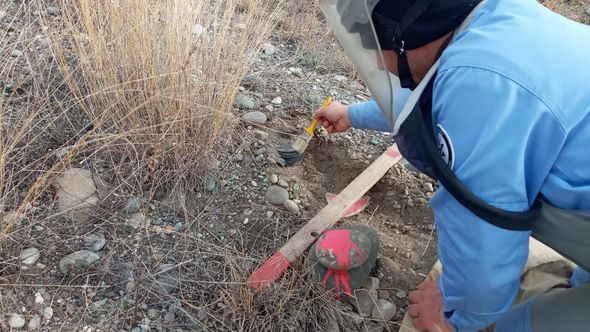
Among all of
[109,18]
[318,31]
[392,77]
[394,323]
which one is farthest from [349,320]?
[318,31]

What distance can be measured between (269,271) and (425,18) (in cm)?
87

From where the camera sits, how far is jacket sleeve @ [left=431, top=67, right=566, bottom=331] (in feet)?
3.27

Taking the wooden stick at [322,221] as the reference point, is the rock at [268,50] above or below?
below

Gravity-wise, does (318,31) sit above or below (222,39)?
below

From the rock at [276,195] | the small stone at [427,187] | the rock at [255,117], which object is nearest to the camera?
the rock at [276,195]

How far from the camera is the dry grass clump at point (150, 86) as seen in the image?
1.86m

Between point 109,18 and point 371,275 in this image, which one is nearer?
point 371,275

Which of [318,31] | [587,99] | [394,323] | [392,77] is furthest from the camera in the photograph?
[318,31]

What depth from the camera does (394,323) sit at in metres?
1.64

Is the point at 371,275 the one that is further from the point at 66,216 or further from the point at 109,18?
the point at 109,18

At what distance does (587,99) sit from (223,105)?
1189 mm

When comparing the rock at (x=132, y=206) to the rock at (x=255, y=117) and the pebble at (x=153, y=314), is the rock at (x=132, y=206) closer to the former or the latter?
the pebble at (x=153, y=314)

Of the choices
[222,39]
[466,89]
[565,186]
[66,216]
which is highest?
[466,89]

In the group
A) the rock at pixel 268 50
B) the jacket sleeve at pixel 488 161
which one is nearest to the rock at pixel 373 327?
the jacket sleeve at pixel 488 161
